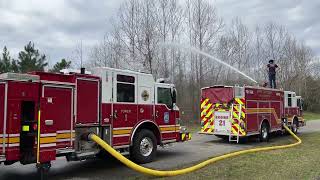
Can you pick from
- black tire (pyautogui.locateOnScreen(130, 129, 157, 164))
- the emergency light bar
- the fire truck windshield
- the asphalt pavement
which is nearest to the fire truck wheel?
the asphalt pavement

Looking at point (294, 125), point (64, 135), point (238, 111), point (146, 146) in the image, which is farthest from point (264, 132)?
point (64, 135)

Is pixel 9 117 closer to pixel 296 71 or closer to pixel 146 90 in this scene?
pixel 146 90

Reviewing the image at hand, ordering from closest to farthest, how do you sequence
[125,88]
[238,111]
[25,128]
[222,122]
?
[25,128]
[125,88]
[238,111]
[222,122]

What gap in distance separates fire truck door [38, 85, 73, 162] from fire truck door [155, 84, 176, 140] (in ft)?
11.2

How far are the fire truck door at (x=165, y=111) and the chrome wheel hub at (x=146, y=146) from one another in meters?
0.67

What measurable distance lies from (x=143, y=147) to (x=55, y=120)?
3379 millimetres

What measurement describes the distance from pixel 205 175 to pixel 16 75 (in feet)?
15.7

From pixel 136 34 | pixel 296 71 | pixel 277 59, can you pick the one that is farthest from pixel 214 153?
pixel 296 71

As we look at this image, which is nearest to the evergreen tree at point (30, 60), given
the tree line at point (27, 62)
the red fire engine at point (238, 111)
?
the tree line at point (27, 62)

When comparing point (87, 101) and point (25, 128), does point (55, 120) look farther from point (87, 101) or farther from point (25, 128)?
point (87, 101)

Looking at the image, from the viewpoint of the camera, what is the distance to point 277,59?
45.0 meters

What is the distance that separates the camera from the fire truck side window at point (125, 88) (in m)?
10.5

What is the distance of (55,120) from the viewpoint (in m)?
8.60

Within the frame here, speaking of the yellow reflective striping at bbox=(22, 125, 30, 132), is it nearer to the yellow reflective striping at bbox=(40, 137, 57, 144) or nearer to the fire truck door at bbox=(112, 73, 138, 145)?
the yellow reflective striping at bbox=(40, 137, 57, 144)
